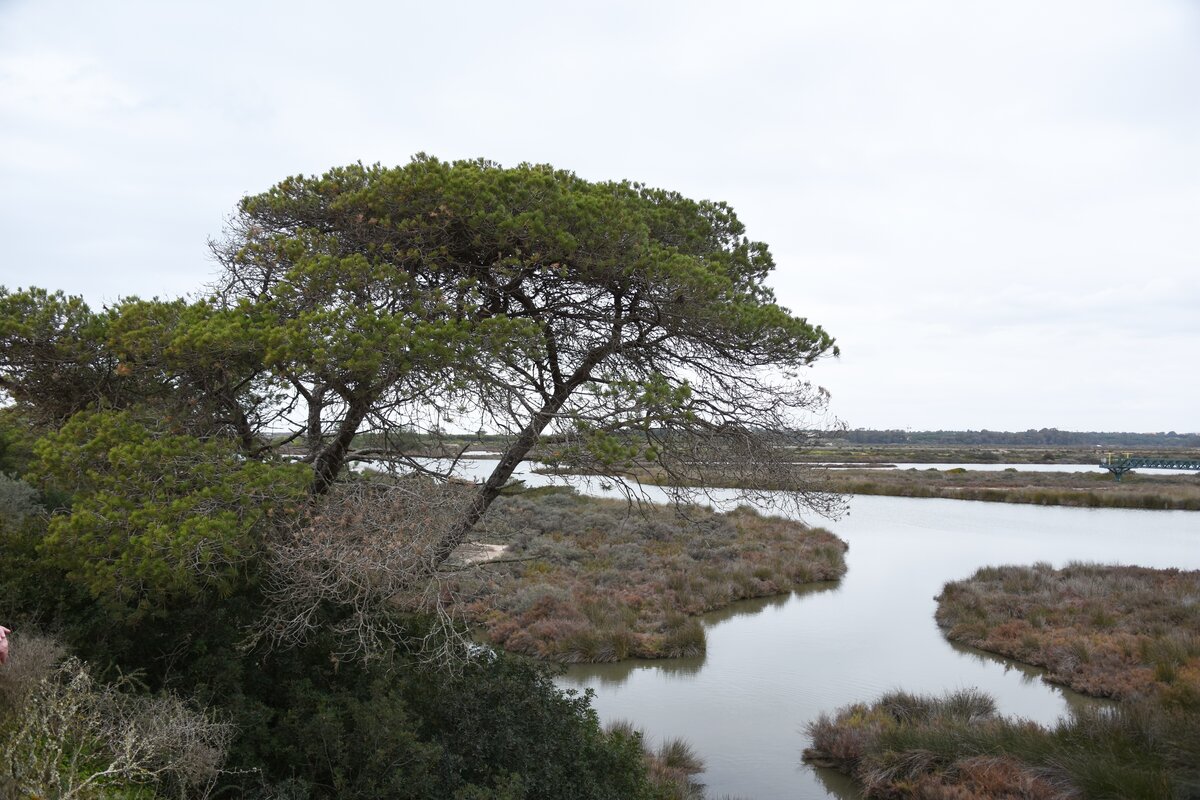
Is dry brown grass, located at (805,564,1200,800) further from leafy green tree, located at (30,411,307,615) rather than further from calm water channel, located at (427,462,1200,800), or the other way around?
leafy green tree, located at (30,411,307,615)

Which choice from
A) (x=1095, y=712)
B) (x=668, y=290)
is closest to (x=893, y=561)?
(x=1095, y=712)

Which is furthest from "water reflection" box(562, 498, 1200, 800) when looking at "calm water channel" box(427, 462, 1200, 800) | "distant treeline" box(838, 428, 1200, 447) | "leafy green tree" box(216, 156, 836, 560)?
"distant treeline" box(838, 428, 1200, 447)

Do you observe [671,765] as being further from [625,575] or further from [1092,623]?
[1092,623]

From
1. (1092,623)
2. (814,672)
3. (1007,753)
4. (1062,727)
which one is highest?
(1062,727)

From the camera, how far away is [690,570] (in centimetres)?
2142

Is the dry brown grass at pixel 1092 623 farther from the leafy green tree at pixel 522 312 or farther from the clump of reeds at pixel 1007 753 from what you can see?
the leafy green tree at pixel 522 312

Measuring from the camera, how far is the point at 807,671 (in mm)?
14383

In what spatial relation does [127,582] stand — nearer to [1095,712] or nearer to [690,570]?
[1095,712]

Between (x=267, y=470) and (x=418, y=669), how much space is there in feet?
9.23

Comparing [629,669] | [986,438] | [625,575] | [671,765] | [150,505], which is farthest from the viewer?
[986,438]

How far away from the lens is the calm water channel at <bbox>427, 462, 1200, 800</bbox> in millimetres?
10828

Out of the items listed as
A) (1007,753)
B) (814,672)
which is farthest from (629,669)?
(1007,753)

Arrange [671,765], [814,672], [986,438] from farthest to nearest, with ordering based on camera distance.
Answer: [986,438] → [814,672] → [671,765]

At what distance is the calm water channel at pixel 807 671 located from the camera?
10.8 meters
